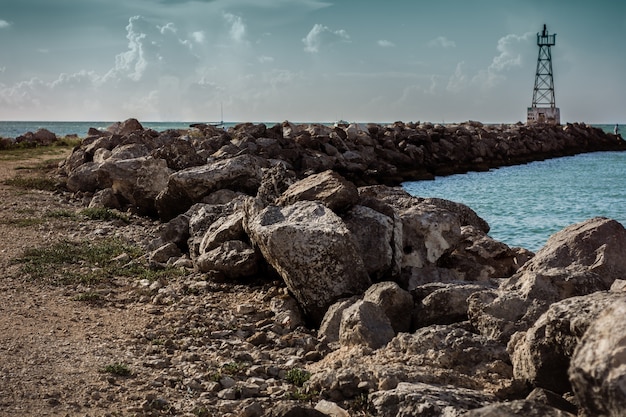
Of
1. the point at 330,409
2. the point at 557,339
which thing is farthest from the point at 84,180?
the point at 557,339

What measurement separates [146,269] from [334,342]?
4982mm

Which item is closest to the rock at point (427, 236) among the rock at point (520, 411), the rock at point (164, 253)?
the rock at point (164, 253)

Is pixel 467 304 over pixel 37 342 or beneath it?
over

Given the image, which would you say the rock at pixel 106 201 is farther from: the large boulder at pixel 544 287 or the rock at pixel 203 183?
the large boulder at pixel 544 287

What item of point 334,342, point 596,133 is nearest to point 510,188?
point 334,342

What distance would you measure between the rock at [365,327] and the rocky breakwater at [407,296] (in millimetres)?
18

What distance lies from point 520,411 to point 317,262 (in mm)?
4891

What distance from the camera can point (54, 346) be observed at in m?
7.93

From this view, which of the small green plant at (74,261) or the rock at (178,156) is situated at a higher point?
the rock at (178,156)

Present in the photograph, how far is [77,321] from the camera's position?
29.7ft

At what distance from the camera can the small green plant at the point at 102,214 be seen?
17.3 meters

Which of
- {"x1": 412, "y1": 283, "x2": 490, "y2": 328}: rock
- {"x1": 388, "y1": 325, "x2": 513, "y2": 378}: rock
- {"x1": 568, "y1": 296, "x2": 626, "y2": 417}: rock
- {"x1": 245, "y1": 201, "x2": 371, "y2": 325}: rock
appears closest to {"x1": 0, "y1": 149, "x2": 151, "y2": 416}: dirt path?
{"x1": 245, "y1": 201, "x2": 371, "y2": 325}: rock

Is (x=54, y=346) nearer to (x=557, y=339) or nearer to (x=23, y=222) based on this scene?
(x=557, y=339)

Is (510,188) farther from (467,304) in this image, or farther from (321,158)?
(467,304)
